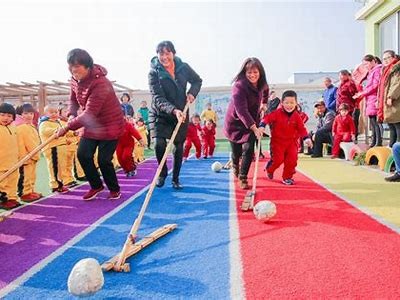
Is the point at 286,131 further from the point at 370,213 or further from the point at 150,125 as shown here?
the point at 370,213

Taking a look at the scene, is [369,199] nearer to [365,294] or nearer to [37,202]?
[365,294]

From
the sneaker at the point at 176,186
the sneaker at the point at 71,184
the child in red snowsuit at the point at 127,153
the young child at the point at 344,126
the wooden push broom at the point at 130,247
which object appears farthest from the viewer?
the young child at the point at 344,126

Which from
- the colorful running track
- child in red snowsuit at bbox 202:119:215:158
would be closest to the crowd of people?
the colorful running track

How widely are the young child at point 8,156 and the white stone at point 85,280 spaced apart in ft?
10.6

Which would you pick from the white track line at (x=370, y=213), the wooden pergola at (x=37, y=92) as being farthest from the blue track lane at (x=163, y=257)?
the wooden pergola at (x=37, y=92)

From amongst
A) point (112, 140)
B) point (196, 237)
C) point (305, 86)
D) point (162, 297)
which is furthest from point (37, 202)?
point (305, 86)

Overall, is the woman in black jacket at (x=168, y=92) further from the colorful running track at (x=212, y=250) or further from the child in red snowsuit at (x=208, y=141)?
the child in red snowsuit at (x=208, y=141)

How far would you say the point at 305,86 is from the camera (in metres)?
21.5

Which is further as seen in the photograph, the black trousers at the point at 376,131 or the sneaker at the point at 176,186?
the black trousers at the point at 376,131

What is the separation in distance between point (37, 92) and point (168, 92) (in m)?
17.6

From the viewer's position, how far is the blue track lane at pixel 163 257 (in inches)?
94.5

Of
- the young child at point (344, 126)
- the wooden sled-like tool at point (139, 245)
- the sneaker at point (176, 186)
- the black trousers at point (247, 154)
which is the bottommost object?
the wooden sled-like tool at point (139, 245)

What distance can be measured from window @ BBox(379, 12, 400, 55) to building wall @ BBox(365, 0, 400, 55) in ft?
0.49

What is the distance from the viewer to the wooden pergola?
18734 millimetres
